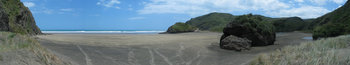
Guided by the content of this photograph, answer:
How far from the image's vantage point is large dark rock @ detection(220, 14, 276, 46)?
14383 mm

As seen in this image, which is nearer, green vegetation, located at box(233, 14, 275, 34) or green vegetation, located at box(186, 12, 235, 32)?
green vegetation, located at box(233, 14, 275, 34)

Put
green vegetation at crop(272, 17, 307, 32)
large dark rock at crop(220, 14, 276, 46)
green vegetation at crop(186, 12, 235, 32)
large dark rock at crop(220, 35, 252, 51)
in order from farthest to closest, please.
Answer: green vegetation at crop(186, 12, 235, 32) → green vegetation at crop(272, 17, 307, 32) → large dark rock at crop(220, 14, 276, 46) → large dark rock at crop(220, 35, 252, 51)

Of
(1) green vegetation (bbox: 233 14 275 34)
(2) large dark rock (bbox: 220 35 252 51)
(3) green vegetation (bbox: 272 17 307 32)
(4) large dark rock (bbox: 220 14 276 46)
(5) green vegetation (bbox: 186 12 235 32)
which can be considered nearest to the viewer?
(2) large dark rock (bbox: 220 35 252 51)

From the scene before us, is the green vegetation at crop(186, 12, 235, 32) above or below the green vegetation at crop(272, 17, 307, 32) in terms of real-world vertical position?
above

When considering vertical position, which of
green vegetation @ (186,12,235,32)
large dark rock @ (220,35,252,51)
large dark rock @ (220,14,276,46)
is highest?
green vegetation @ (186,12,235,32)

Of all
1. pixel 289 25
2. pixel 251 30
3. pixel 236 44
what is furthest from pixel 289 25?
pixel 236 44

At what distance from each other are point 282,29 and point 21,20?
44428mm

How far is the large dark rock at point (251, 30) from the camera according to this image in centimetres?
1438

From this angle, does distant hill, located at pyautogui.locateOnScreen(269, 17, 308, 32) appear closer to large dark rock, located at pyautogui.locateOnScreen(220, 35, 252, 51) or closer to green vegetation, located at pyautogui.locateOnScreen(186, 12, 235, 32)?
green vegetation, located at pyautogui.locateOnScreen(186, 12, 235, 32)

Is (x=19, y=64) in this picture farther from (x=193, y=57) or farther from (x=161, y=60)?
(x=193, y=57)

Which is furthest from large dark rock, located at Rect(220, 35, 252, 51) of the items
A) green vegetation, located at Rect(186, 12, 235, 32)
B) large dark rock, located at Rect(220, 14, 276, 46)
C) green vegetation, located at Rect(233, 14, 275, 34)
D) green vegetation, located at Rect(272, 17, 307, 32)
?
green vegetation, located at Rect(186, 12, 235, 32)

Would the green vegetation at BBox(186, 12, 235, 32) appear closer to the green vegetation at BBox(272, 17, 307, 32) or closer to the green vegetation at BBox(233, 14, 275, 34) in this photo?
the green vegetation at BBox(272, 17, 307, 32)

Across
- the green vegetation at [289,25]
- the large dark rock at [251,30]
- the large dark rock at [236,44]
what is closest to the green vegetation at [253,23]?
the large dark rock at [251,30]

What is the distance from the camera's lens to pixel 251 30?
14383 millimetres
